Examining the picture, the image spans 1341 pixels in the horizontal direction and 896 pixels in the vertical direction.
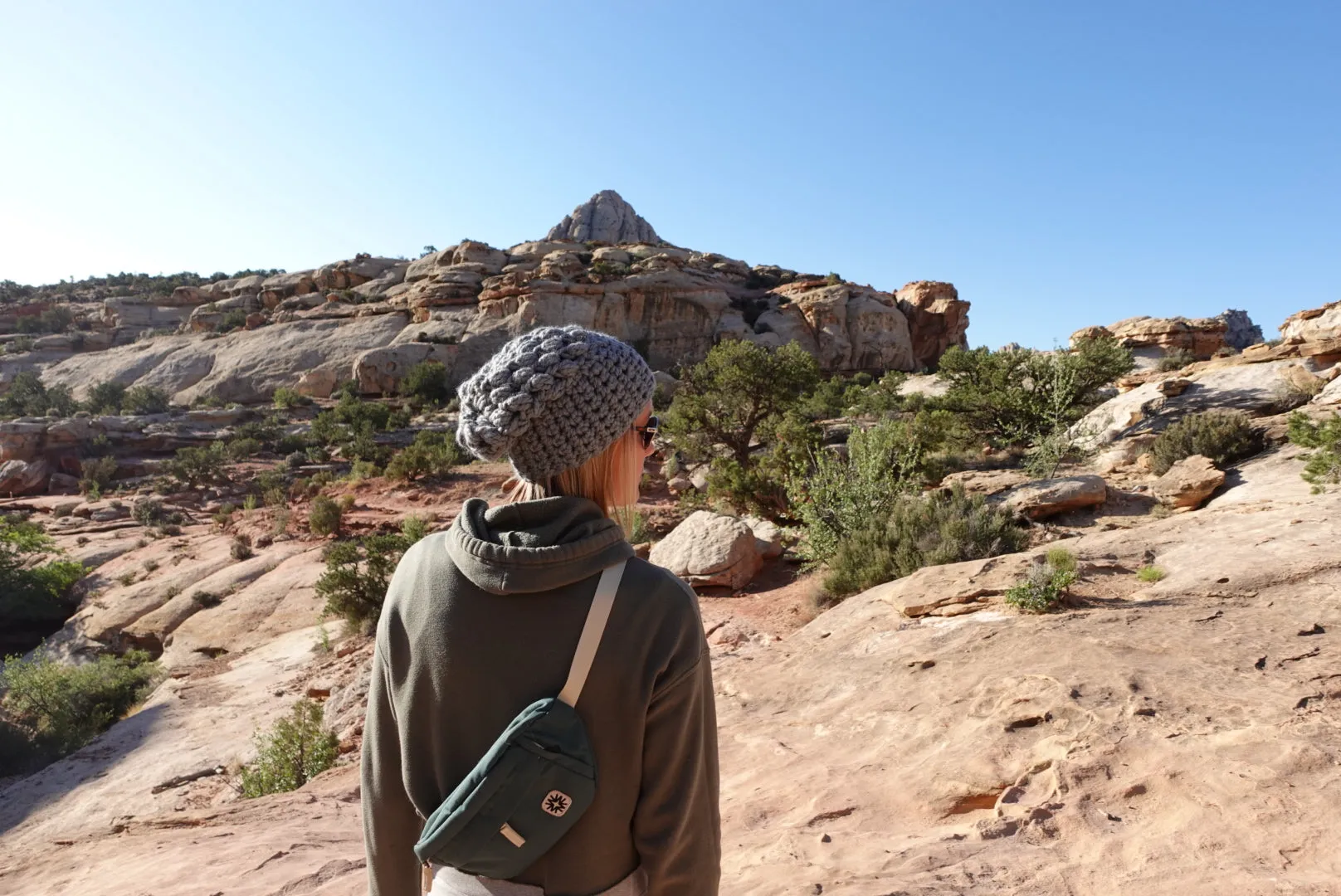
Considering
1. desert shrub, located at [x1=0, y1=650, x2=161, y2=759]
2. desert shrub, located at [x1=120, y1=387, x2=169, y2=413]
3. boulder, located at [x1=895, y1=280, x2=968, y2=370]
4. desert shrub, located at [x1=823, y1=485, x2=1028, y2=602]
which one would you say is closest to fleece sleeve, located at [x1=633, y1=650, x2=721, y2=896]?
desert shrub, located at [x1=823, y1=485, x2=1028, y2=602]

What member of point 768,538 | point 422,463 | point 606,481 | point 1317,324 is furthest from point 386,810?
point 1317,324

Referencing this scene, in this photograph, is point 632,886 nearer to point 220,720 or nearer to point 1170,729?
point 1170,729

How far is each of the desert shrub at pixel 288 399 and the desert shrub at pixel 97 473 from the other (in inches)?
354

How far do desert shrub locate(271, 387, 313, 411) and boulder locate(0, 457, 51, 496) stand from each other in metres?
9.49

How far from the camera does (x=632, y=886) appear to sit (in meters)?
1.25

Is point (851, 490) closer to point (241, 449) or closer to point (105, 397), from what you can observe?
point (241, 449)

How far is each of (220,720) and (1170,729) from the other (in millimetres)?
8537

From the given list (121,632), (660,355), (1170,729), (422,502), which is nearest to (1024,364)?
(1170,729)

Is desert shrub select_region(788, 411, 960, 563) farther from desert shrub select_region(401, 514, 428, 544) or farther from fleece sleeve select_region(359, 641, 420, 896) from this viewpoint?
fleece sleeve select_region(359, 641, 420, 896)

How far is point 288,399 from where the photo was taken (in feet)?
107

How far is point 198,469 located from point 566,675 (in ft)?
83.5

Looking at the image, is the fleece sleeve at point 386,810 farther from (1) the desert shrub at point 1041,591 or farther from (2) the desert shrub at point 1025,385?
(2) the desert shrub at point 1025,385

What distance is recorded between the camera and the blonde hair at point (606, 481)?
128 centimetres

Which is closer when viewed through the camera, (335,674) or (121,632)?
(335,674)
